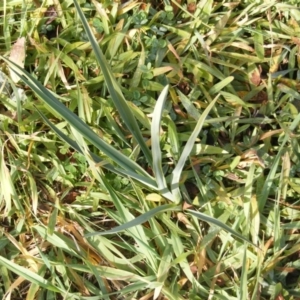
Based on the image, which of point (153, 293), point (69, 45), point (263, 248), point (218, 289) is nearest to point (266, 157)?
point (263, 248)

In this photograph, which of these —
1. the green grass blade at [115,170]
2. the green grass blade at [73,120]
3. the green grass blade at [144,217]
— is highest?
the green grass blade at [73,120]

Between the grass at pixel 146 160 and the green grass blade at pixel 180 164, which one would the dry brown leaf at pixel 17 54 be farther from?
the green grass blade at pixel 180 164

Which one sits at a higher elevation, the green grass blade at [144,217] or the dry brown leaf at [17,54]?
the dry brown leaf at [17,54]

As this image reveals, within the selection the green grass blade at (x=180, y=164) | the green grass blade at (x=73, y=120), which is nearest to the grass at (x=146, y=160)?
the green grass blade at (x=180, y=164)

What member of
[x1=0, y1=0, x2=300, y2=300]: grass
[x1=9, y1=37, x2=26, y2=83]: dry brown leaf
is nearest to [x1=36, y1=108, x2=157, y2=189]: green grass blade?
[x1=0, y1=0, x2=300, y2=300]: grass

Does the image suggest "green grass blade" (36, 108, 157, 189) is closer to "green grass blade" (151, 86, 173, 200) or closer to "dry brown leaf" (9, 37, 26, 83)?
"green grass blade" (151, 86, 173, 200)

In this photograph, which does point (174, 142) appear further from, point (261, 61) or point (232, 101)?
point (261, 61)

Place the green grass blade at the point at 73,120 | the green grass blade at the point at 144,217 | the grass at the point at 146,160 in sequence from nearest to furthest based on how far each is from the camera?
the green grass blade at the point at 73,120, the green grass blade at the point at 144,217, the grass at the point at 146,160

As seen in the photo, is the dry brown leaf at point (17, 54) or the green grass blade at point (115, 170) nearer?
the green grass blade at point (115, 170)

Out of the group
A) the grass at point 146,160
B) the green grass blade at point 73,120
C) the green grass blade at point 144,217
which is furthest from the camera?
the grass at point 146,160
